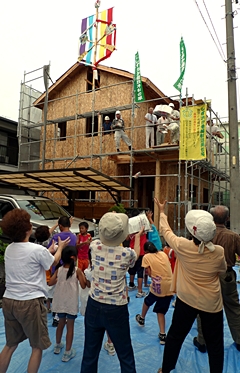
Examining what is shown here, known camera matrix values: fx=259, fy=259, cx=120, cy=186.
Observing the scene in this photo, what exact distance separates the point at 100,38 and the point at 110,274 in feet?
40.4

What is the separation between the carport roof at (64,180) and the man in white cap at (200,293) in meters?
4.85

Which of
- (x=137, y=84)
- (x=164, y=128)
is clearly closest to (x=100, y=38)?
(x=137, y=84)

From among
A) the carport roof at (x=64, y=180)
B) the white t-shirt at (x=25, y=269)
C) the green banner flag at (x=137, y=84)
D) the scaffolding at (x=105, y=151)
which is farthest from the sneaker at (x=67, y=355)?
the green banner flag at (x=137, y=84)

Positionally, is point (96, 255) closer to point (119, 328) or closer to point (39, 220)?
point (119, 328)

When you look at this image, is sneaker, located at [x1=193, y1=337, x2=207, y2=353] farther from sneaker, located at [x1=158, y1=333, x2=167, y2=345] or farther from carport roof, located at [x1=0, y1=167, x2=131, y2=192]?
carport roof, located at [x1=0, y1=167, x2=131, y2=192]

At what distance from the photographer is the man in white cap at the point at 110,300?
201cm

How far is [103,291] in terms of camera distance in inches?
81.5

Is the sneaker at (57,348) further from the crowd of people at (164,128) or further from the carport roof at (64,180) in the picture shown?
the crowd of people at (164,128)

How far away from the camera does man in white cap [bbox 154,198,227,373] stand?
7.05 ft

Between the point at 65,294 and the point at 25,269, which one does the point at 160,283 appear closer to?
the point at 65,294

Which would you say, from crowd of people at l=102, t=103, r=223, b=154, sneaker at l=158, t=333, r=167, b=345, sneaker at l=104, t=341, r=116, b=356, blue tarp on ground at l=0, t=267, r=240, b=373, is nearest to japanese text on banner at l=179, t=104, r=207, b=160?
crowd of people at l=102, t=103, r=223, b=154

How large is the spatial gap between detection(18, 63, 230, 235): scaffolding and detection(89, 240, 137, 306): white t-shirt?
6203 mm

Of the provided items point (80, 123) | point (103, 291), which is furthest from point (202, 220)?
point (80, 123)

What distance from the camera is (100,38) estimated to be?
1184 centimetres
